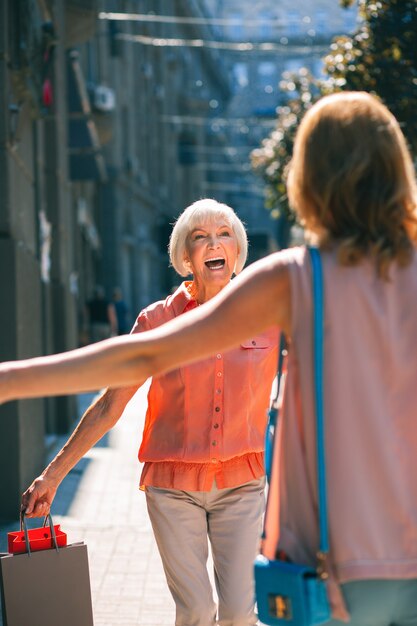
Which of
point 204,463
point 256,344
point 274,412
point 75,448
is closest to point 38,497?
point 75,448

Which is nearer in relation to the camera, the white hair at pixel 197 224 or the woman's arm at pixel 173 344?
the woman's arm at pixel 173 344

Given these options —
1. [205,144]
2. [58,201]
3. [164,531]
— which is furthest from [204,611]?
[205,144]

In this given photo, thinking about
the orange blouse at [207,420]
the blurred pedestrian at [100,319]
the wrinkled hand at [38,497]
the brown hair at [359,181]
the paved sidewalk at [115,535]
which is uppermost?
the brown hair at [359,181]

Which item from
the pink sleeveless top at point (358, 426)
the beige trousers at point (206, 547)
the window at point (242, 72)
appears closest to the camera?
the pink sleeveless top at point (358, 426)

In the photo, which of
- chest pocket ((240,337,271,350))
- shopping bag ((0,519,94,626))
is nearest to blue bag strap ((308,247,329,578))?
shopping bag ((0,519,94,626))

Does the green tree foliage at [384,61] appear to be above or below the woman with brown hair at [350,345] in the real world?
above

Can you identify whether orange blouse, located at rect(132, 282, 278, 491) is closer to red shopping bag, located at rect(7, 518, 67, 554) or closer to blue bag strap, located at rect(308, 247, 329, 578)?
red shopping bag, located at rect(7, 518, 67, 554)

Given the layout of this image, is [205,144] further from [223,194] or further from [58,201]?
[58,201]

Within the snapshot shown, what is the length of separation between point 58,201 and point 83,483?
183 inches

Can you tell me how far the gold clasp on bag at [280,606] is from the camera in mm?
2643

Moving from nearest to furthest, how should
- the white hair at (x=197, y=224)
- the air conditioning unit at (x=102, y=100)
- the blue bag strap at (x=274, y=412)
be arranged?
the blue bag strap at (x=274, y=412)
the white hair at (x=197, y=224)
the air conditioning unit at (x=102, y=100)

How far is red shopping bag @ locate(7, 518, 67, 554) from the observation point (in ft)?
12.4

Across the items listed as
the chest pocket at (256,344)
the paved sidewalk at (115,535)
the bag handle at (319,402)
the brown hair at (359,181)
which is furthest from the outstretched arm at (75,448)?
the paved sidewalk at (115,535)

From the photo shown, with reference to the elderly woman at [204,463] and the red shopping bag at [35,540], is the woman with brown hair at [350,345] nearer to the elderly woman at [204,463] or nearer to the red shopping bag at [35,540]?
the red shopping bag at [35,540]
